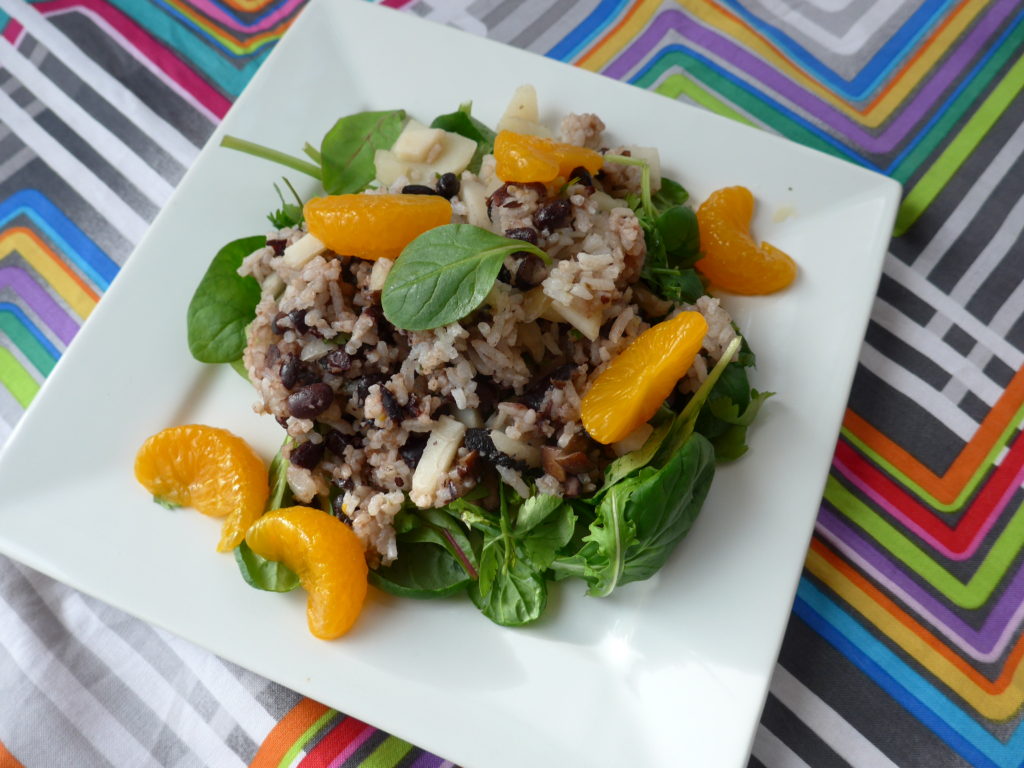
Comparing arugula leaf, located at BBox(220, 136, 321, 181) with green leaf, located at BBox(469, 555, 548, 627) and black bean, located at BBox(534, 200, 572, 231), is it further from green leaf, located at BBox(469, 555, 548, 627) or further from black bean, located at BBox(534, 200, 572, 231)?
green leaf, located at BBox(469, 555, 548, 627)

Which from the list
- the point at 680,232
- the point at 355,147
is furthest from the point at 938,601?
the point at 355,147

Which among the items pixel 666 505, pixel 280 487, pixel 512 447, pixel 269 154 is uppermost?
pixel 666 505

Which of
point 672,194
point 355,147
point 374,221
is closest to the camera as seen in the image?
point 374,221

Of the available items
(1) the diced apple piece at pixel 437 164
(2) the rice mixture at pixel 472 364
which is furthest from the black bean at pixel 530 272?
(1) the diced apple piece at pixel 437 164

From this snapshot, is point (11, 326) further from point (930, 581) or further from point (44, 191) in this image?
point (930, 581)

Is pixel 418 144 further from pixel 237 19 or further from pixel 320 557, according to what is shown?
pixel 237 19

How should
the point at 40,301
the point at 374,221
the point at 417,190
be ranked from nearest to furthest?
1. the point at 374,221
2. the point at 417,190
3. the point at 40,301

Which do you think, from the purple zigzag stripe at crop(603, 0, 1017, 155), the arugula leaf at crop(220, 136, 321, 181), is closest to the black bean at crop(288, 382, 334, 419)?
the arugula leaf at crop(220, 136, 321, 181)
